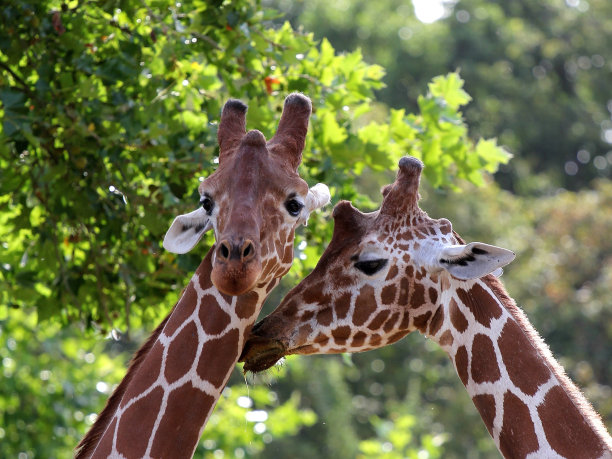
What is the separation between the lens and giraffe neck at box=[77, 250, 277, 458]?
455 centimetres

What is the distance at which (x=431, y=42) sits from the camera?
39719 millimetres

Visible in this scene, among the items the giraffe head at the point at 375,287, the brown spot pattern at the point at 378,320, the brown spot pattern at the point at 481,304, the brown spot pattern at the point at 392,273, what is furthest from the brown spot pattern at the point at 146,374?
the brown spot pattern at the point at 481,304

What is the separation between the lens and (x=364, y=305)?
198 inches

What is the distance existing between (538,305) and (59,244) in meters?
16.0

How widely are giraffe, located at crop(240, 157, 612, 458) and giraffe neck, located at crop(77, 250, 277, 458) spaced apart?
7.5 inches

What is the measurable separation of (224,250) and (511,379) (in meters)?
1.40

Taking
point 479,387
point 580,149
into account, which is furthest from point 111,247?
point 580,149

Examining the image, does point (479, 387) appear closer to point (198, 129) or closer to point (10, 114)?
point (198, 129)

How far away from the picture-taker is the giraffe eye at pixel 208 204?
470cm

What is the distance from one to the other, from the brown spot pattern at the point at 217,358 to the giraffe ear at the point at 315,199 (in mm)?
601

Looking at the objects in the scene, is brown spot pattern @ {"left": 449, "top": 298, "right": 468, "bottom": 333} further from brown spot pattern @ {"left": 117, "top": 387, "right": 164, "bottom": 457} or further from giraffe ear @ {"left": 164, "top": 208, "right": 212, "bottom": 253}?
brown spot pattern @ {"left": 117, "top": 387, "right": 164, "bottom": 457}

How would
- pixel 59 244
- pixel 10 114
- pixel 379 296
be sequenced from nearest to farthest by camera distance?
1. pixel 379 296
2. pixel 10 114
3. pixel 59 244

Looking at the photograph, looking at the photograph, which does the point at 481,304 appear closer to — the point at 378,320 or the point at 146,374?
the point at 378,320

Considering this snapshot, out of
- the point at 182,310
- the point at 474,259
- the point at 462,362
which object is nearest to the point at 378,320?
the point at 462,362
